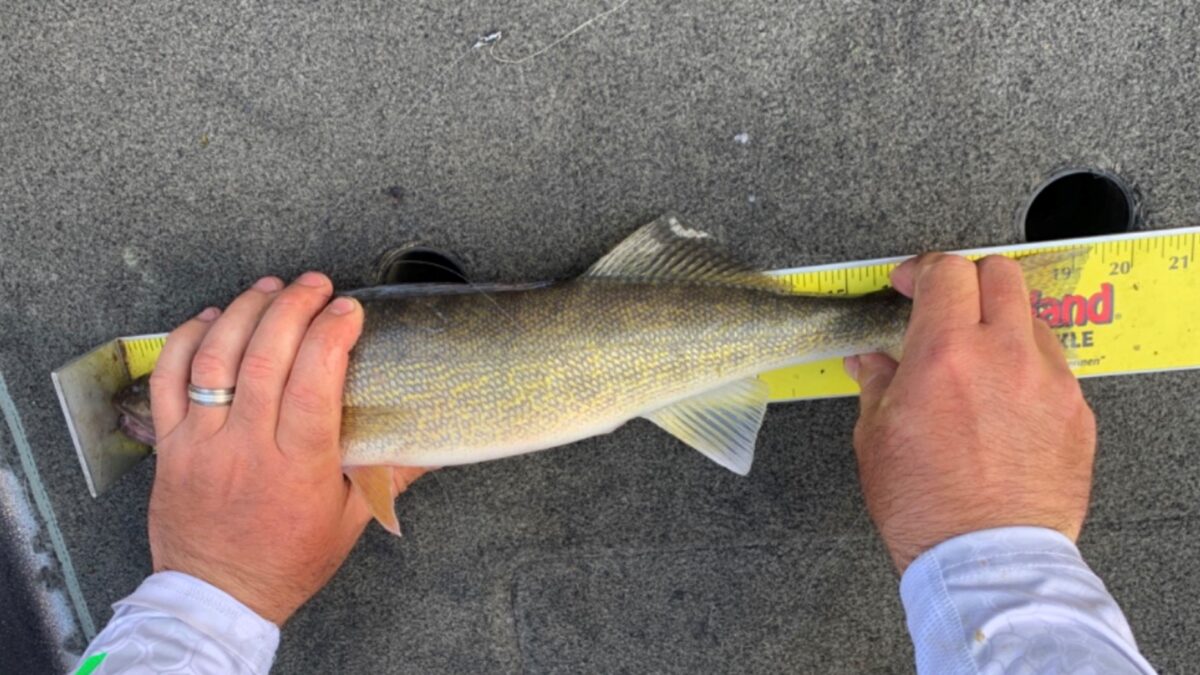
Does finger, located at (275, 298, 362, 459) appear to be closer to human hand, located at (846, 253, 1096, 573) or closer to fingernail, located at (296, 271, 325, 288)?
fingernail, located at (296, 271, 325, 288)

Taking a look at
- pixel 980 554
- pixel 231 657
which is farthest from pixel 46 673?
pixel 980 554

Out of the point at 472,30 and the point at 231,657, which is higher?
the point at 472,30

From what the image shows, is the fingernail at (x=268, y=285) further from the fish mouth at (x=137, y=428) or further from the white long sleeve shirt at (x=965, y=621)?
the white long sleeve shirt at (x=965, y=621)

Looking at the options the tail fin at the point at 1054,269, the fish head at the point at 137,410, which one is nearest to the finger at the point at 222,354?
the fish head at the point at 137,410

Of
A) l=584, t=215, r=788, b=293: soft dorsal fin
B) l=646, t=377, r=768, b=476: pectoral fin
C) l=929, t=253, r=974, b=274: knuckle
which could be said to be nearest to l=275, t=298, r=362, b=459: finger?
l=584, t=215, r=788, b=293: soft dorsal fin

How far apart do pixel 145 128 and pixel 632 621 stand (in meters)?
1.75

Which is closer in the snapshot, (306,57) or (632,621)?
(306,57)

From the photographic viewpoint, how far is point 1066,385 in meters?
1.30

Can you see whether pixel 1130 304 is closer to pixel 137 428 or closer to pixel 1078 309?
pixel 1078 309

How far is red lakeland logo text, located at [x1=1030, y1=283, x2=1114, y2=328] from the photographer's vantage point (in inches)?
63.7

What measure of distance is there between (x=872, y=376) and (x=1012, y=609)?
0.53 metres

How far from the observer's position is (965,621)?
1.14 meters

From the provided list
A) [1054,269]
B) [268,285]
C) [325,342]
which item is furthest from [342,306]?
[1054,269]

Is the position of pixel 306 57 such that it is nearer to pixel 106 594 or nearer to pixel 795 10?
pixel 795 10
